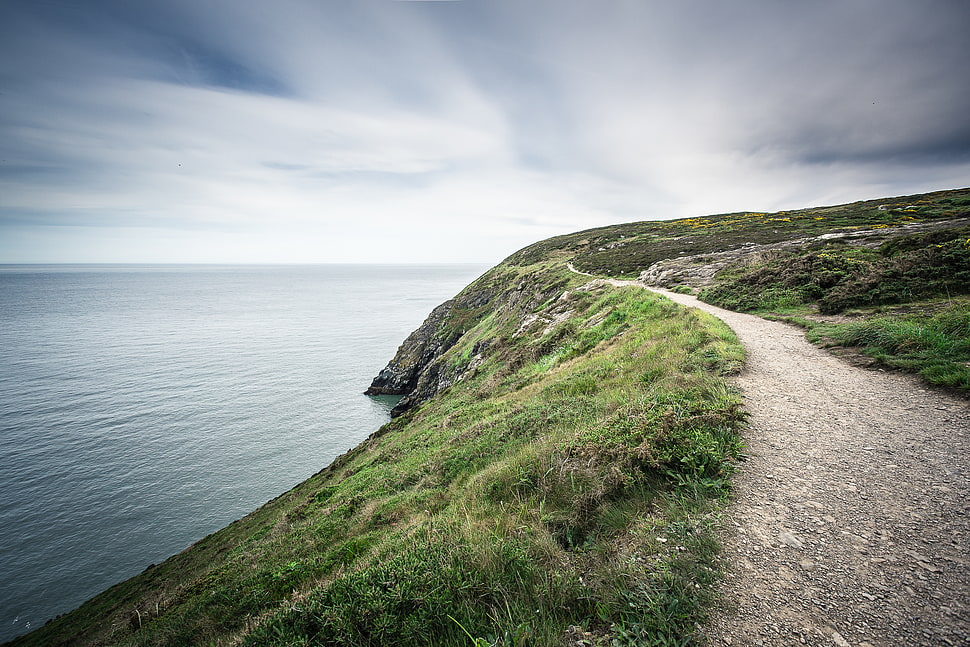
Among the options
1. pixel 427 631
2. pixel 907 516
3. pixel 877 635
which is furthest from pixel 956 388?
pixel 427 631

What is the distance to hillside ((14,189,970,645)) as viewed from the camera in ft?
12.8

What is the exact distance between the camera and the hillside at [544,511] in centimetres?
390

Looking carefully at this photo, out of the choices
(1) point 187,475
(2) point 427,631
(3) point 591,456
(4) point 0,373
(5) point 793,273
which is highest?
(5) point 793,273

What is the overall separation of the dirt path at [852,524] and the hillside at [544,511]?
1.36 feet

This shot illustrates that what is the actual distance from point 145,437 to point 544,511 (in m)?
41.2

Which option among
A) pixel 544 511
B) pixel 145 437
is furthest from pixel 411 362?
pixel 544 511

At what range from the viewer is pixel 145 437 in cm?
3183

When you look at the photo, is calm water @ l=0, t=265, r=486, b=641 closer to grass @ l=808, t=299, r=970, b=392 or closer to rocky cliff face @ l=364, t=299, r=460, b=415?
rocky cliff face @ l=364, t=299, r=460, b=415

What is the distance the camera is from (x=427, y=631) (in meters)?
3.90

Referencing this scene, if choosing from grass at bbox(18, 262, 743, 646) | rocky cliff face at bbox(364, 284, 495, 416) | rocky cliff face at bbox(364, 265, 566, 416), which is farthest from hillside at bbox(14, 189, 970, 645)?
rocky cliff face at bbox(364, 284, 495, 416)

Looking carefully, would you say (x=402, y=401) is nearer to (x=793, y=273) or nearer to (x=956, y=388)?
(x=793, y=273)

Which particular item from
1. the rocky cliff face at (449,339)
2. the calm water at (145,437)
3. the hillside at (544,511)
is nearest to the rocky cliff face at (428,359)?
the rocky cliff face at (449,339)

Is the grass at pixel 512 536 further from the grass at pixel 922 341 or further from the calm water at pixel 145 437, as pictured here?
the calm water at pixel 145 437

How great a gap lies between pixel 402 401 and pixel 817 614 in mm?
40352
